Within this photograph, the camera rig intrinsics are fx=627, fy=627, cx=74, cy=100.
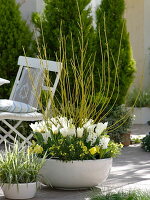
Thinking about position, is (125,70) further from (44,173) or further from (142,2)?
(142,2)

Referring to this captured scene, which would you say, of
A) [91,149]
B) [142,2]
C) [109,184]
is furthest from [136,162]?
[142,2]

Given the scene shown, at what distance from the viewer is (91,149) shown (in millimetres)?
5820

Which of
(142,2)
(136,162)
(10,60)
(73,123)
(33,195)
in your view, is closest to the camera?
(33,195)

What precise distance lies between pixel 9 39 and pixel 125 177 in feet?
10.3

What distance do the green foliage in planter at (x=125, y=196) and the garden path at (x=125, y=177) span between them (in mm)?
284

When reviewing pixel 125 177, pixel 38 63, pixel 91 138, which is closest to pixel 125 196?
pixel 91 138

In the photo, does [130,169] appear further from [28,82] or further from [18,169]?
[18,169]

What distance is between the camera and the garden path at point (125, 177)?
19.1 feet

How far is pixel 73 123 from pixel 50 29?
10.4 feet

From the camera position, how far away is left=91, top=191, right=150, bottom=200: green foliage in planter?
5.16 metres

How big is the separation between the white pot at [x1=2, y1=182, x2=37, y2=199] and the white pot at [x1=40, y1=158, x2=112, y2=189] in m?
0.30

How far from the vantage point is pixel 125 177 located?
680cm

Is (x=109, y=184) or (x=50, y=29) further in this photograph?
(x=50, y=29)

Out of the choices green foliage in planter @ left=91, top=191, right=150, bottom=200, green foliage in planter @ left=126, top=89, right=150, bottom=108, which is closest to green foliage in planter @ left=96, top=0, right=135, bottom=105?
green foliage in planter @ left=126, top=89, right=150, bottom=108
